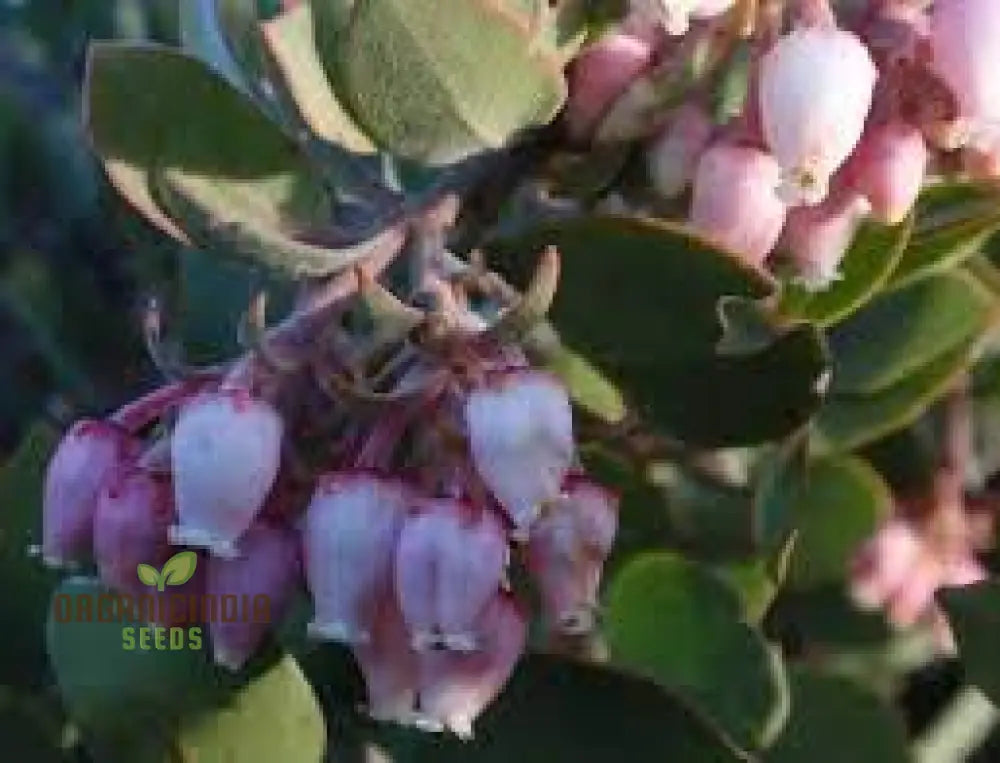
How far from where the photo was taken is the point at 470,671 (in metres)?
1.10

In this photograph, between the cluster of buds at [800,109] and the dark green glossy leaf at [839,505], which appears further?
the dark green glossy leaf at [839,505]

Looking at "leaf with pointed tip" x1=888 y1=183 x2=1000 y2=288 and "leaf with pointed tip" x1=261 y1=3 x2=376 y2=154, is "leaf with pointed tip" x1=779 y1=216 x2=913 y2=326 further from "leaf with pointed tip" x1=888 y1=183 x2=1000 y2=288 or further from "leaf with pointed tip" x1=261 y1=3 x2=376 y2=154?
"leaf with pointed tip" x1=261 y1=3 x2=376 y2=154

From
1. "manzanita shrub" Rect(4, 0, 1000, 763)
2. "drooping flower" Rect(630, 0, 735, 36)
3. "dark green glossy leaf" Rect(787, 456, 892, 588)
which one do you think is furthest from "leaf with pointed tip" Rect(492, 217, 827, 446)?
"dark green glossy leaf" Rect(787, 456, 892, 588)

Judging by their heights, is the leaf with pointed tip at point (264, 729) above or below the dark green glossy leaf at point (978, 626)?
below

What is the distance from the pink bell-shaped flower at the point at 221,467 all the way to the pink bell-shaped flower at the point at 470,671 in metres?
0.11

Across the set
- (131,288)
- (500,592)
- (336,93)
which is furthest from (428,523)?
(131,288)

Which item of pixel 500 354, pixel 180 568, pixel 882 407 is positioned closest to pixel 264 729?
pixel 180 568

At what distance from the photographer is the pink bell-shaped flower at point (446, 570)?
1.04m

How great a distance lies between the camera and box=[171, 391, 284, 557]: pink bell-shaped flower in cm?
106

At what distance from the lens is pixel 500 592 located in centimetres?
111

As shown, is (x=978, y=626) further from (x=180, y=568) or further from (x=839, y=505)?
(x=180, y=568)

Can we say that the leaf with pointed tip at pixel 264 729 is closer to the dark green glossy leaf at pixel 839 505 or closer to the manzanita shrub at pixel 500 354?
the manzanita shrub at pixel 500 354

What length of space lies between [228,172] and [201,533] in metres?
0.23

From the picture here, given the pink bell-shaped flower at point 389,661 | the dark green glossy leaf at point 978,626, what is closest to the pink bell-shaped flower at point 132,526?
the pink bell-shaped flower at point 389,661
